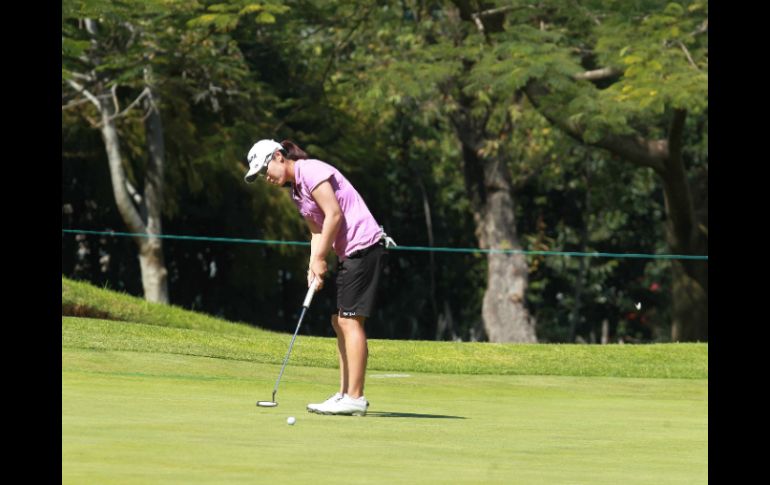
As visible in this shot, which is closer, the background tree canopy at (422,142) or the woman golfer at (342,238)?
the woman golfer at (342,238)

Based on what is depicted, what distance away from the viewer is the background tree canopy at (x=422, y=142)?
80.4ft

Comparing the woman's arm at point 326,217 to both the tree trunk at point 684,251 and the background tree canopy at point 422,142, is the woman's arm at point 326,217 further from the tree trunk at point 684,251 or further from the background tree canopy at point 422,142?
the tree trunk at point 684,251

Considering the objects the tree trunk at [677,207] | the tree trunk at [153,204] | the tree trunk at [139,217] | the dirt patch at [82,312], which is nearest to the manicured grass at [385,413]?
the dirt patch at [82,312]

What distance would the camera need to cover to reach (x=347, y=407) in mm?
9281

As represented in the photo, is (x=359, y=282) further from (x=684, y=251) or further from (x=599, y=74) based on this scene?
(x=684, y=251)

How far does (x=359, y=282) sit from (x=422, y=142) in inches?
1068

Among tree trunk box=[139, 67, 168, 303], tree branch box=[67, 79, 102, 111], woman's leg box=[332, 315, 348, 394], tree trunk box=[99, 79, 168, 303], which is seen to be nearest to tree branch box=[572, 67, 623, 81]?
tree trunk box=[139, 67, 168, 303]

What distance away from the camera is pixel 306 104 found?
31891 millimetres

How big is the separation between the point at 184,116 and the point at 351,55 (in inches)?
165

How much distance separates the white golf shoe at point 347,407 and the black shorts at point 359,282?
1.71 feet

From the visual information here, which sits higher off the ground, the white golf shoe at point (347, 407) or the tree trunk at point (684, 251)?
the tree trunk at point (684, 251)

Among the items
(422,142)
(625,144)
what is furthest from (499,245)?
(625,144)
